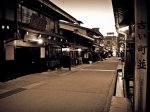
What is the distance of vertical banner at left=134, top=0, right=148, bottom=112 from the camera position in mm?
5785

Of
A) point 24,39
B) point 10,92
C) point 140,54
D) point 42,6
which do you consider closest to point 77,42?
point 42,6

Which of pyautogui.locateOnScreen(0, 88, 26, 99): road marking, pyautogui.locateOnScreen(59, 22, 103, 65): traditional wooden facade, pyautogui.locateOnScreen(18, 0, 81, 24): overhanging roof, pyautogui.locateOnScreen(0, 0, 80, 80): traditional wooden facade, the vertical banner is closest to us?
the vertical banner

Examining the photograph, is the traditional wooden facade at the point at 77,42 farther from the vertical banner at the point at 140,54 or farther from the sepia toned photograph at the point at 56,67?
the vertical banner at the point at 140,54

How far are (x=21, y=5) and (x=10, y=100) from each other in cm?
1152

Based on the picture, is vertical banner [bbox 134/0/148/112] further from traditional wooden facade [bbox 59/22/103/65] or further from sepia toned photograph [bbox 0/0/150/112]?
traditional wooden facade [bbox 59/22/103/65]

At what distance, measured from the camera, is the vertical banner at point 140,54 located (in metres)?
5.79

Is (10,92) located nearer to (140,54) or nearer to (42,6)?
(140,54)

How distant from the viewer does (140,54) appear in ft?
19.4

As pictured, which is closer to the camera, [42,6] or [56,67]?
[42,6]

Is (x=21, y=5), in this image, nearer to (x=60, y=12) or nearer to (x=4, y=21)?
(x=4, y=21)

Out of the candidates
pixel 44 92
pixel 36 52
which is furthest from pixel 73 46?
pixel 44 92

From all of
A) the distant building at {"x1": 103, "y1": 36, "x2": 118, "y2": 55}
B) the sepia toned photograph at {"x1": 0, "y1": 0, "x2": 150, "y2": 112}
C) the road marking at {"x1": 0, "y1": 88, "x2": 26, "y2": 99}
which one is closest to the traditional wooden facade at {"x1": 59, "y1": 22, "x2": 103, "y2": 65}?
the sepia toned photograph at {"x1": 0, "y1": 0, "x2": 150, "y2": 112}

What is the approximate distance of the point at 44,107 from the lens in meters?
9.07

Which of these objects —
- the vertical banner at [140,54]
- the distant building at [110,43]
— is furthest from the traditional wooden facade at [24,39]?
the distant building at [110,43]
